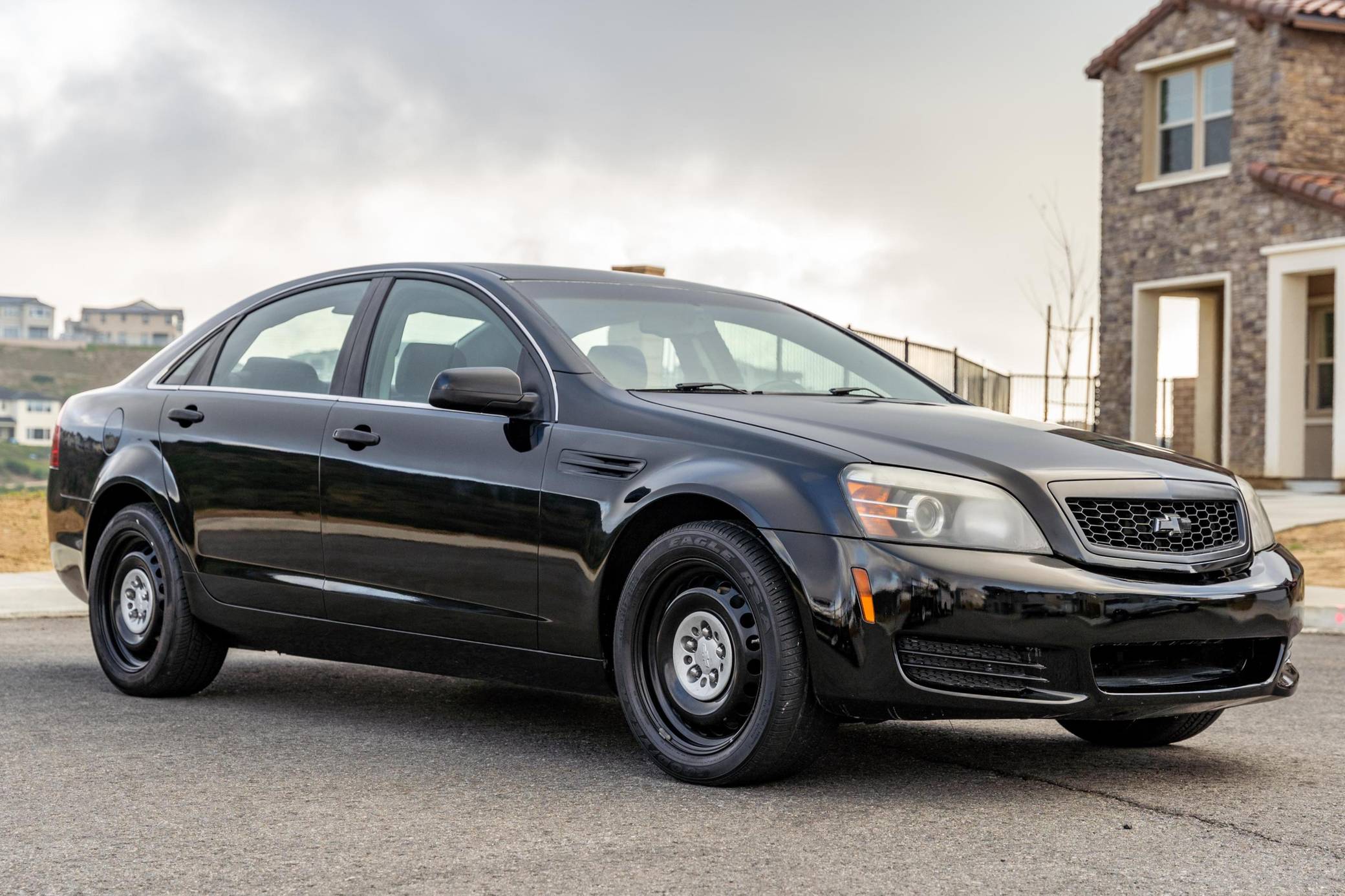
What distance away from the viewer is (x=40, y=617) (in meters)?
10.2

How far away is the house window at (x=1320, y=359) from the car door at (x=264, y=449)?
19.3 metres

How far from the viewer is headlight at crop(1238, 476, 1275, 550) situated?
5.10 meters

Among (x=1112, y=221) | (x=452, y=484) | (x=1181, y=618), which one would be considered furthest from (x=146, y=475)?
(x=1112, y=221)

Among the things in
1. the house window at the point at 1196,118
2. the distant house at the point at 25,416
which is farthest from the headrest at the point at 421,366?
the distant house at the point at 25,416

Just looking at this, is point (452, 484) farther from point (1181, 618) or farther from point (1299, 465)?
point (1299, 465)

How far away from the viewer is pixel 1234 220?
23109 millimetres

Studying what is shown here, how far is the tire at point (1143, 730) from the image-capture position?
554cm

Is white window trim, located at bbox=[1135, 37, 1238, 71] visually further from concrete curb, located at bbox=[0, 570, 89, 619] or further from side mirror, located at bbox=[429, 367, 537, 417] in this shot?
side mirror, located at bbox=[429, 367, 537, 417]

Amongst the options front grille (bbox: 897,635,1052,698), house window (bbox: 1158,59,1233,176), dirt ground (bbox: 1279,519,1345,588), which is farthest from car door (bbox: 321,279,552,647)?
house window (bbox: 1158,59,1233,176)

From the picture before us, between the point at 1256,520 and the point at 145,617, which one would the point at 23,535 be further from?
the point at 1256,520

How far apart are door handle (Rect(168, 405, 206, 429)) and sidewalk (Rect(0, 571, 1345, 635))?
3626 millimetres

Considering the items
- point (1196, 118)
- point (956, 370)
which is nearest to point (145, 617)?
point (956, 370)

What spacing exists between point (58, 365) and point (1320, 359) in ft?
326

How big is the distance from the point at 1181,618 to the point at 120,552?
4421 millimetres
